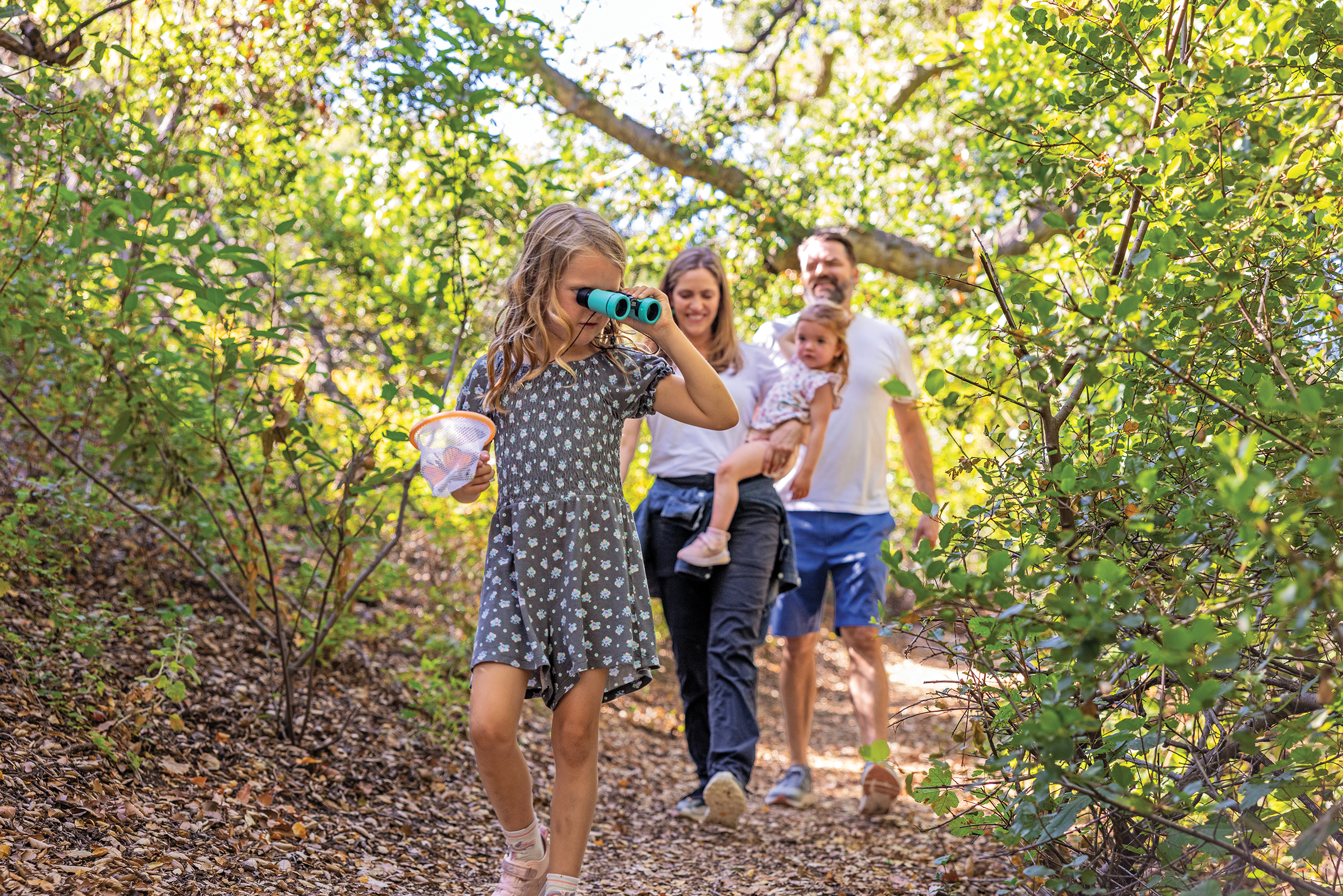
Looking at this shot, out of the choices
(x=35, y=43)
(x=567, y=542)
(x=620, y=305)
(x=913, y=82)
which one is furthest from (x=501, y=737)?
(x=913, y=82)

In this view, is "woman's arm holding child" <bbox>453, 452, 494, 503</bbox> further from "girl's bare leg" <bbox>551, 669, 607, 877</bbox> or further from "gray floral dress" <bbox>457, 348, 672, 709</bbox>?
"girl's bare leg" <bbox>551, 669, 607, 877</bbox>

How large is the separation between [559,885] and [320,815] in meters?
1.09

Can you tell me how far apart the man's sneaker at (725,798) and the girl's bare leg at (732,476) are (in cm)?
86

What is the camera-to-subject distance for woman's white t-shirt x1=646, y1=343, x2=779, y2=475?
153 inches

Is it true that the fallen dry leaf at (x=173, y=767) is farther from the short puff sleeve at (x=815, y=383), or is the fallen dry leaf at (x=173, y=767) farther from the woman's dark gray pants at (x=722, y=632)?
the short puff sleeve at (x=815, y=383)

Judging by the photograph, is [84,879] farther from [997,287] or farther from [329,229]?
[329,229]

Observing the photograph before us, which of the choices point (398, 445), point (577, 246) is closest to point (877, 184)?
point (398, 445)

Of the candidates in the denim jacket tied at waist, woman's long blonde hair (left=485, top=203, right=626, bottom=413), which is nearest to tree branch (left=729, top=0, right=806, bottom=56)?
the denim jacket tied at waist

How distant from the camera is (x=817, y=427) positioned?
3.95 meters

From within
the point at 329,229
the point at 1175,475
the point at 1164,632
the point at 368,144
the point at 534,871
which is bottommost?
the point at 534,871

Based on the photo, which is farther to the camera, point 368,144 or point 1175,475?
point 368,144

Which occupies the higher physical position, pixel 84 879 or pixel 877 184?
pixel 877 184

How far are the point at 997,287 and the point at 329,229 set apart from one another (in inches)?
271

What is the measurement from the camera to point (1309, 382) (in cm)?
201
